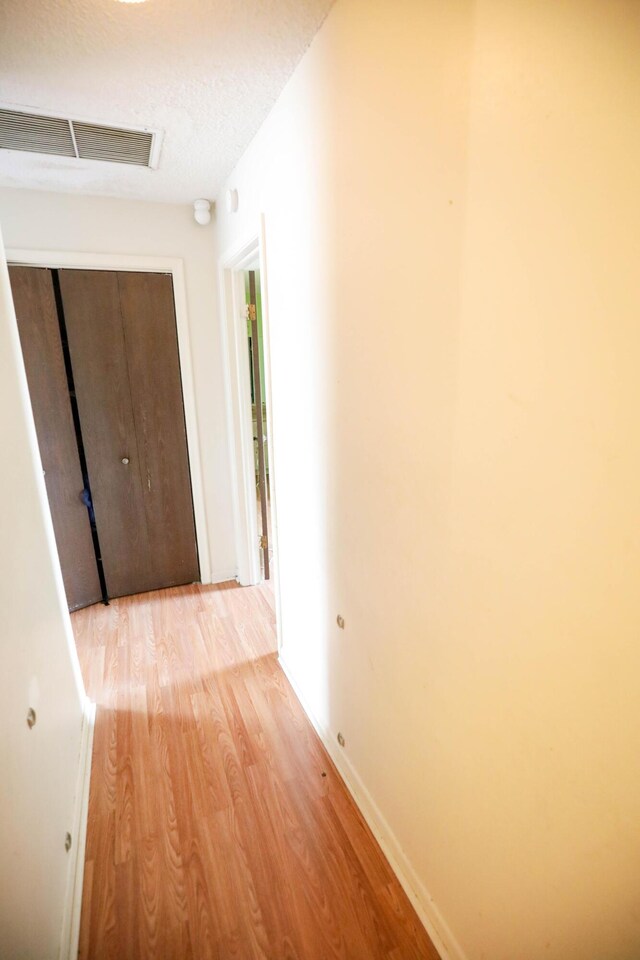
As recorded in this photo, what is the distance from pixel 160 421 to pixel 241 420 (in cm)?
53

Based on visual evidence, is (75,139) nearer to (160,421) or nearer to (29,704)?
(160,421)

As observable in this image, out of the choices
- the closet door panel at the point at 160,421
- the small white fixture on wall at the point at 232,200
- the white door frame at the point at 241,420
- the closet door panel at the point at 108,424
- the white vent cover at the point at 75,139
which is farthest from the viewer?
the closet door panel at the point at 160,421

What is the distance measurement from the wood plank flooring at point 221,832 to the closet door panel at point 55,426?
2.22 ft

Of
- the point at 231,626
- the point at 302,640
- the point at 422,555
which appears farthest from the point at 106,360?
the point at 422,555

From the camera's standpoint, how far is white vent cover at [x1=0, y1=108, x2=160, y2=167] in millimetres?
1547

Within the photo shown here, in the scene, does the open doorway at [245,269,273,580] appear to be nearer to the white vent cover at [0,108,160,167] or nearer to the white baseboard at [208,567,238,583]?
the white baseboard at [208,567,238,583]

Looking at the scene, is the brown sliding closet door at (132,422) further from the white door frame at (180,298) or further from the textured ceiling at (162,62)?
the textured ceiling at (162,62)

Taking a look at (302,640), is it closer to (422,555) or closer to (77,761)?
(77,761)

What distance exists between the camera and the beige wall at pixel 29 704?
85 cm

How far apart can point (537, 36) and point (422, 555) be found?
2.94 ft

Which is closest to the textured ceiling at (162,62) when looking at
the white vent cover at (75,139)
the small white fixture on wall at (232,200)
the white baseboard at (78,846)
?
the white vent cover at (75,139)

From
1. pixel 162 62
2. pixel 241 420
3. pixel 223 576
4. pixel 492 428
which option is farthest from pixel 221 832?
pixel 162 62

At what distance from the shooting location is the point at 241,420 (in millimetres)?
2584

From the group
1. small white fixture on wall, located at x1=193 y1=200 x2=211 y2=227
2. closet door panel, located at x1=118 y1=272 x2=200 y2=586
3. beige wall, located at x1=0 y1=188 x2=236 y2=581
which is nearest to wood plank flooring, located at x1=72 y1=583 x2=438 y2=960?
closet door panel, located at x1=118 y1=272 x2=200 y2=586
